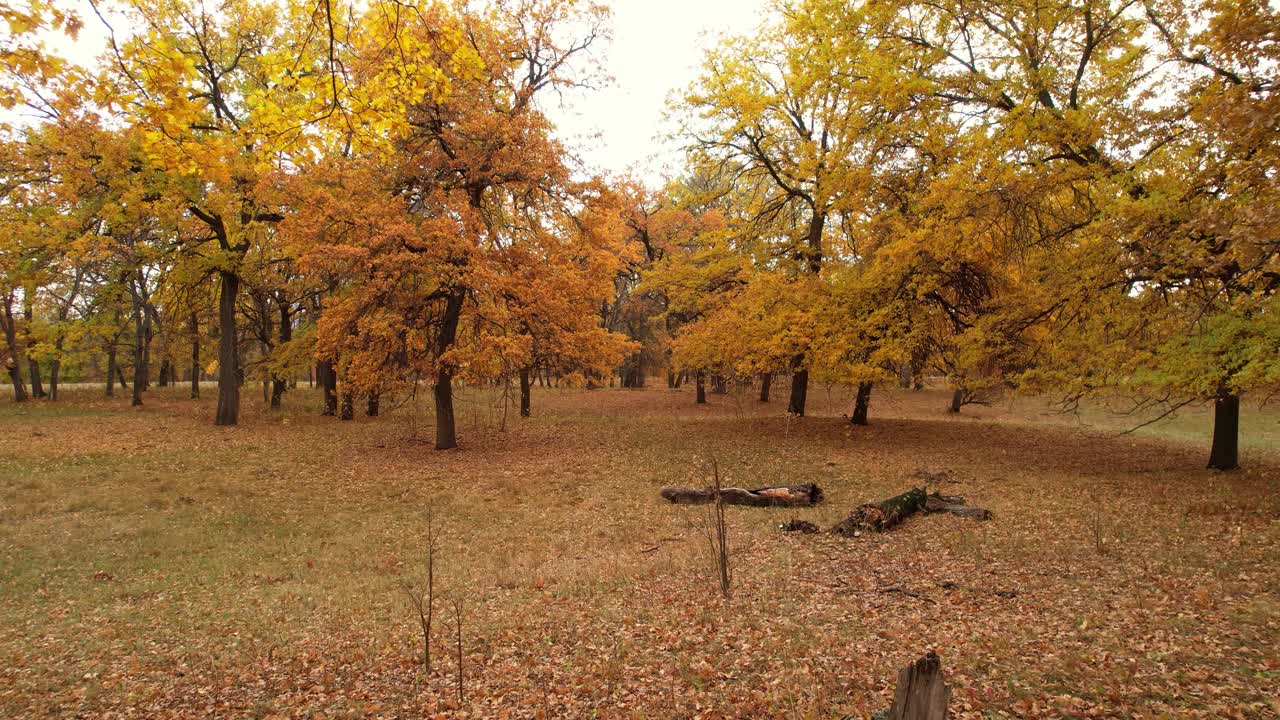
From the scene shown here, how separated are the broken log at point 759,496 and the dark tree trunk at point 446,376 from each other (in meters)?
6.77

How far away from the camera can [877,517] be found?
370 inches

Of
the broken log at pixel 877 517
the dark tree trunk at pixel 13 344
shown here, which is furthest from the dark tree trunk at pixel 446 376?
the dark tree trunk at pixel 13 344

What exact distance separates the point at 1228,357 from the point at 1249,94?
188 inches

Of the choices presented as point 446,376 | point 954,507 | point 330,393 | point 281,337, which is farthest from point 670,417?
point 281,337

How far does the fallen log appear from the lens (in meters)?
9.30

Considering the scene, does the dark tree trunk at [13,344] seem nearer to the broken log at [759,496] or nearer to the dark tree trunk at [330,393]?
the dark tree trunk at [330,393]

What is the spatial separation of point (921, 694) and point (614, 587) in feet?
17.6

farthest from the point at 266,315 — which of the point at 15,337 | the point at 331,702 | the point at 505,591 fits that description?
the point at 331,702

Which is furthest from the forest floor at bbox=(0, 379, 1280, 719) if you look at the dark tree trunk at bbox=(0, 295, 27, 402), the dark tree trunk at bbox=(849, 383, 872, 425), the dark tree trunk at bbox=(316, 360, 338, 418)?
the dark tree trunk at bbox=(0, 295, 27, 402)

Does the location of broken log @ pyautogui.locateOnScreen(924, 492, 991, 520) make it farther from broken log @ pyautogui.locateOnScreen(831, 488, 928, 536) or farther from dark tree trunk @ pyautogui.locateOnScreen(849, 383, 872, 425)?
dark tree trunk @ pyautogui.locateOnScreen(849, 383, 872, 425)

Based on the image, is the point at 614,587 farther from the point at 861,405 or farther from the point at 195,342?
the point at 195,342

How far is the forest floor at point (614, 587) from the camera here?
484 cm

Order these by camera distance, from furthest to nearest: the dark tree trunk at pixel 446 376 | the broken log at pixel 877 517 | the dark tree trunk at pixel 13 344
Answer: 1. the dark tree trunk at pixel 13 344
2. the dark tree trunk at pixel 446 376
3. the broken log at pixel 877 517

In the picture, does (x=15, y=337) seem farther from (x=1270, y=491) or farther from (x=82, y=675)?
(x=1270, y=491)
